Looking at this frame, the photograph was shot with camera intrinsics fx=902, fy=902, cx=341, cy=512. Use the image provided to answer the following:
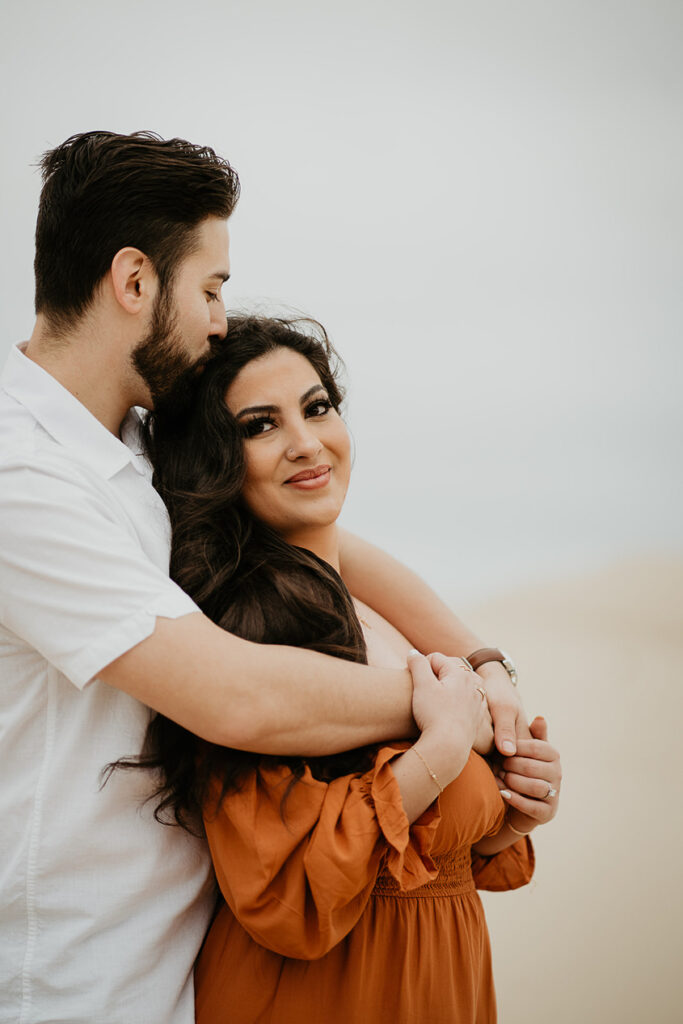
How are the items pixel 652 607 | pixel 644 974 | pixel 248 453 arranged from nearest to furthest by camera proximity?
pixel 248 453, pixel 644 974, pixel 652 607

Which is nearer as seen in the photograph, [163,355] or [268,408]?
[163,355]

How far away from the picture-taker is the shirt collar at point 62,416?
1.54 metres

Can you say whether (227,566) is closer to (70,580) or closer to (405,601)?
(70,580)

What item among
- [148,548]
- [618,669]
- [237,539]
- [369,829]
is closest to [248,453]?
[237,539]

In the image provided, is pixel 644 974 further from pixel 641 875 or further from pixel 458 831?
pixel 458 831

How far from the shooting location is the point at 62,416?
1556 millimetres

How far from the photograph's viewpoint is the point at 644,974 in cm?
378

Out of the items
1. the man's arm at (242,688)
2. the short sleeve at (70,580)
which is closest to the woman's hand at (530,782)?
the man's arm at (242,688)

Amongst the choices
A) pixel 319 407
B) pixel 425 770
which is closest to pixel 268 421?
pixel 319 407

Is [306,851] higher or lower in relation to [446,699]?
lower

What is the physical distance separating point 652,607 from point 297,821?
556cm

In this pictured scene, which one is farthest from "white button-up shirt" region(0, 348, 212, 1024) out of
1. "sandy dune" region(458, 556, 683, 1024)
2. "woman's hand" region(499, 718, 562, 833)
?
"sandy dune" region(458, 556, 683, 1024)

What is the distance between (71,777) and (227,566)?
0.46 m

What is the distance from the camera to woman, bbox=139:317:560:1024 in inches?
56.8
